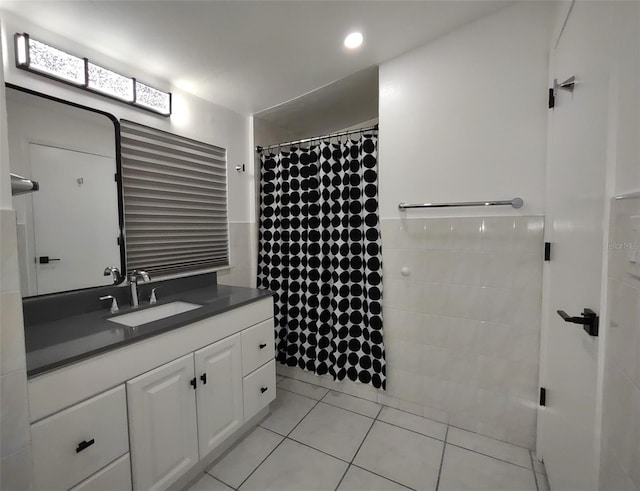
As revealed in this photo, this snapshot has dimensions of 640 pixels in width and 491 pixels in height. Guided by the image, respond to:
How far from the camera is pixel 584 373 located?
0.92 meters

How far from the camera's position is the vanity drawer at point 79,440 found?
0.89 m

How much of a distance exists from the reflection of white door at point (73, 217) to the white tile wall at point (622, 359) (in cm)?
219

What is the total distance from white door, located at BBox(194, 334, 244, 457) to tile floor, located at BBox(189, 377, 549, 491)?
18 centimetres

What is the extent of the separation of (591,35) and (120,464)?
2.33 metres

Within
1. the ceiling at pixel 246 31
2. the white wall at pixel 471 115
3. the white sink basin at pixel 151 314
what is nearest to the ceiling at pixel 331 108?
the ceiling at pixel 246 31

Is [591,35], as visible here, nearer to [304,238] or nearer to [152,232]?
[304,238]

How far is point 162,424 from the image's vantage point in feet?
4.00

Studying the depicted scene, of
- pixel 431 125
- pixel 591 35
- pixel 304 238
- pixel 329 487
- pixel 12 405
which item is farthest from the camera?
pixel 304 238

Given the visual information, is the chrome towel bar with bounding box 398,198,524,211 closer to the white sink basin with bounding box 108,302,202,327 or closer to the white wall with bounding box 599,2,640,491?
the white wall with bounding box 599,2,640,491

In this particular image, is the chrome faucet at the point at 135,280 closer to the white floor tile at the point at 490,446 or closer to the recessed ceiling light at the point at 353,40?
the recessed ceiling light at the point at 353,40

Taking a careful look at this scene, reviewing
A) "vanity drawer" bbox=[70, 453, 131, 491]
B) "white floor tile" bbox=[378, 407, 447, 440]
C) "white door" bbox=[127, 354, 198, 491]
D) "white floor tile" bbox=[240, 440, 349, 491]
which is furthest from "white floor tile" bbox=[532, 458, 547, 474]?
"vanity drawer" bbox=[70, 453, 131, 491]

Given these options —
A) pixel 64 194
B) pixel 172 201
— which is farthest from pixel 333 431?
pixel 64 194

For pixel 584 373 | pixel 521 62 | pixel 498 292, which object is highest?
pixel 521 62

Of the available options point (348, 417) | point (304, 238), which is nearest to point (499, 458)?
point (348, 417)
